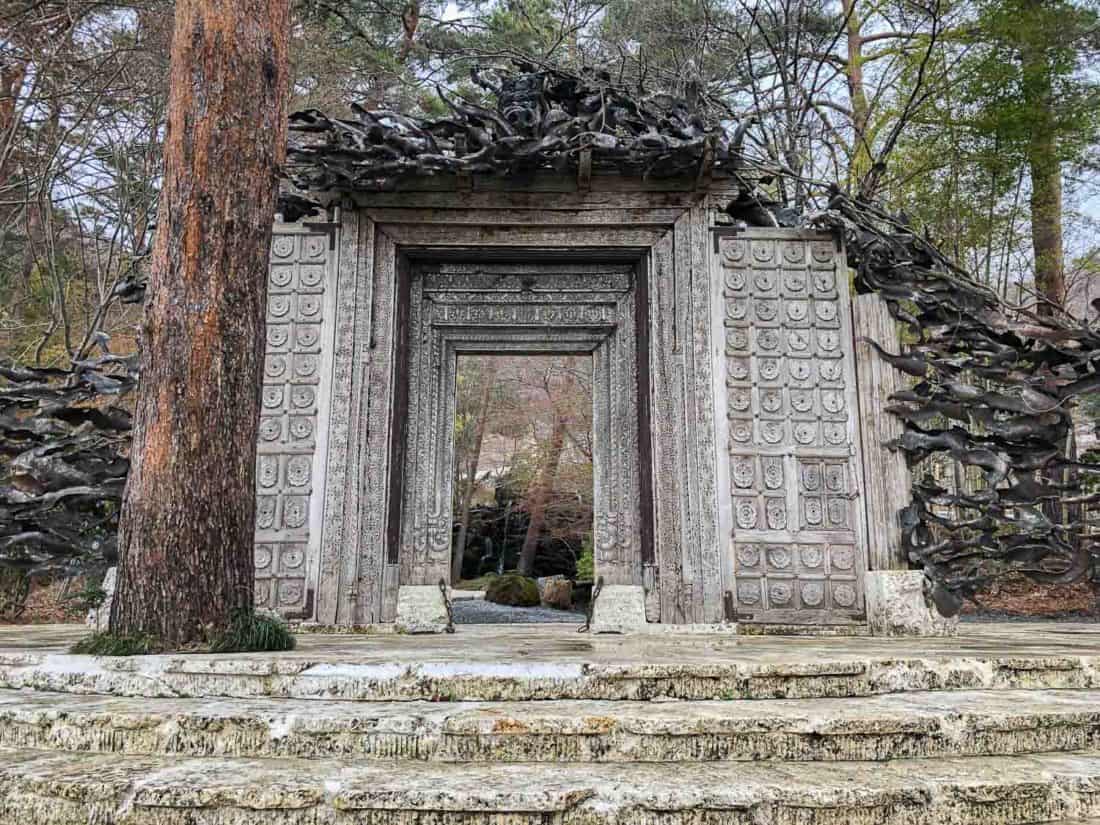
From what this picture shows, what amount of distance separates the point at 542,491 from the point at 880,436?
11.1 m

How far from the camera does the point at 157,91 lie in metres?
10.2

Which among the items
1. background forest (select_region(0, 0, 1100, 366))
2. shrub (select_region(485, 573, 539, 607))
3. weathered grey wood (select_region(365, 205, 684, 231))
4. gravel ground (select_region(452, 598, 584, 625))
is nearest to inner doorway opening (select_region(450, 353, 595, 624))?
shrub (select_region(485, 573, 539, 607))

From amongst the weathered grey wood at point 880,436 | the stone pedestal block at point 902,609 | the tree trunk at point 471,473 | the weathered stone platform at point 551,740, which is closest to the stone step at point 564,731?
the weathered stone platform at point 551,740

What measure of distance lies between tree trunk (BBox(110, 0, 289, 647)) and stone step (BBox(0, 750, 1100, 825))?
1.75 meters

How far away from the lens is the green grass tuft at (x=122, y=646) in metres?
3.85

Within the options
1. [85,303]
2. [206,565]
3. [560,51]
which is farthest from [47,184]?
[206,565]

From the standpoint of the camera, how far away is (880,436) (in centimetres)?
682

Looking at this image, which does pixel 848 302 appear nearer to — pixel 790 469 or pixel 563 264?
pixel 790 469

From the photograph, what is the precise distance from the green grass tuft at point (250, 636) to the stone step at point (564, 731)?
126 centimetres

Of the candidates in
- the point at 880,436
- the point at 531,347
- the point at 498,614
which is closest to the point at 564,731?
the point at 880,436

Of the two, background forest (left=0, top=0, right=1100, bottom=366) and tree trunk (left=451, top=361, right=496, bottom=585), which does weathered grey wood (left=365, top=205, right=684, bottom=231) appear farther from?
tree trunk (left=451, top=361, right=496, bottom=585)

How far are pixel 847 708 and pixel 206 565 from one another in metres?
3.10

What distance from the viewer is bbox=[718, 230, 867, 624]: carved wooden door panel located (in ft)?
21.7

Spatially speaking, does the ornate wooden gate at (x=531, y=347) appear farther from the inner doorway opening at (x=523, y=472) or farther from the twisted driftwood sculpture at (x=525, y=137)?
the inner doorway opening at (x=523, y=472)
